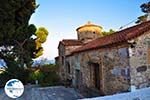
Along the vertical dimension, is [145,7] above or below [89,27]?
above

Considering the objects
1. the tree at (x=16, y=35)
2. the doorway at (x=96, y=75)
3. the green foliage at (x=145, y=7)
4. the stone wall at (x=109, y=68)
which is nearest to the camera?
the stone wall at (x=109, y=68)

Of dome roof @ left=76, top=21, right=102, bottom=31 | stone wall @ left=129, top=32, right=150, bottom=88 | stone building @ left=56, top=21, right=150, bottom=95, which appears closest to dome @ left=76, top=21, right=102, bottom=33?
dome roof @ left=76, top=21, right=102, bottom=31

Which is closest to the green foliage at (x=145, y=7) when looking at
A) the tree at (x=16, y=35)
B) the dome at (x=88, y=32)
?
the dome at (x=88, y=32)

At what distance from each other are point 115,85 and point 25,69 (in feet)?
39.9

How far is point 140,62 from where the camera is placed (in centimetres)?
902

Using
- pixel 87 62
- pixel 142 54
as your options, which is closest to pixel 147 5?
pixel 87 62

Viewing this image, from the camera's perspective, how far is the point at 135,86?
877cm

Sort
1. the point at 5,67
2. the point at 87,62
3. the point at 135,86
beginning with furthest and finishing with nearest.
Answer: the point at 5,67 → the point at 87,62 → the point at 135,86

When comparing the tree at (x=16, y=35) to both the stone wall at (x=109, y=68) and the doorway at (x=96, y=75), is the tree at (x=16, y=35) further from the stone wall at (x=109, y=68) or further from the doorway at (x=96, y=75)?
the doorway at (x=96, y=75)

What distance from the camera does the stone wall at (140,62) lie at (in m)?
8.83

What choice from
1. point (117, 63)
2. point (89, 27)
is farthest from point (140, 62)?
point (89, 27)

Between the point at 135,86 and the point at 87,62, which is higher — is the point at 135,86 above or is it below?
below

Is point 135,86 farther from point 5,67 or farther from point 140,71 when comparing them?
point 5,67

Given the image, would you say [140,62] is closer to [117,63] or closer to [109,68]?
[117,63]
